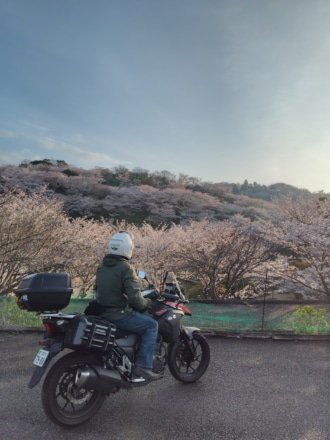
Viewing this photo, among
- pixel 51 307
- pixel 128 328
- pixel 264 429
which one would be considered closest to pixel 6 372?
pixel 51 307

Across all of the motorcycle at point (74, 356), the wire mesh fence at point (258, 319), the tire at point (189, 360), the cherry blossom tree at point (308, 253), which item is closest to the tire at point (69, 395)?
the motorcycle at point (74, 356)

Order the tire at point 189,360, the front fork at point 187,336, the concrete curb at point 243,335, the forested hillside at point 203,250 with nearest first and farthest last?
the tire at point 189,360 → the front fork at point 187,336 → the concrete curb at point 243,335 → the forested hillside at point 203,250

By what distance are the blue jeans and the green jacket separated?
0.07 metres

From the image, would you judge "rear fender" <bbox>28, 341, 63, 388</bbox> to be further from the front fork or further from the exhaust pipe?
the front fork

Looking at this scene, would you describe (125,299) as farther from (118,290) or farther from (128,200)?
(128,200)

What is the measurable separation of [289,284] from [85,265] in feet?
19.8

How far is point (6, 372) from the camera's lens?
3.60 metres

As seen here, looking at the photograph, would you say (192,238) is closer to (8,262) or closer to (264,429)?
(8,262)

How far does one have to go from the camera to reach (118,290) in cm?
299

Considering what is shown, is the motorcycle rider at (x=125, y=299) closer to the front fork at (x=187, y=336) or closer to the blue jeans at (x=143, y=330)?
the blue jeans at (x=143, y=330)

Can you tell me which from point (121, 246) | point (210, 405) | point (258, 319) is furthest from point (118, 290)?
point (258, 319)

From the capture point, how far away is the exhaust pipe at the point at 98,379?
2.68 metres

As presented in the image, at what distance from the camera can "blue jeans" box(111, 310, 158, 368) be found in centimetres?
302

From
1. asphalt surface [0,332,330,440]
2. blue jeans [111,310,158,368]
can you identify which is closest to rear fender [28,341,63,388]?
asphalt surface [0,332,330,440]
